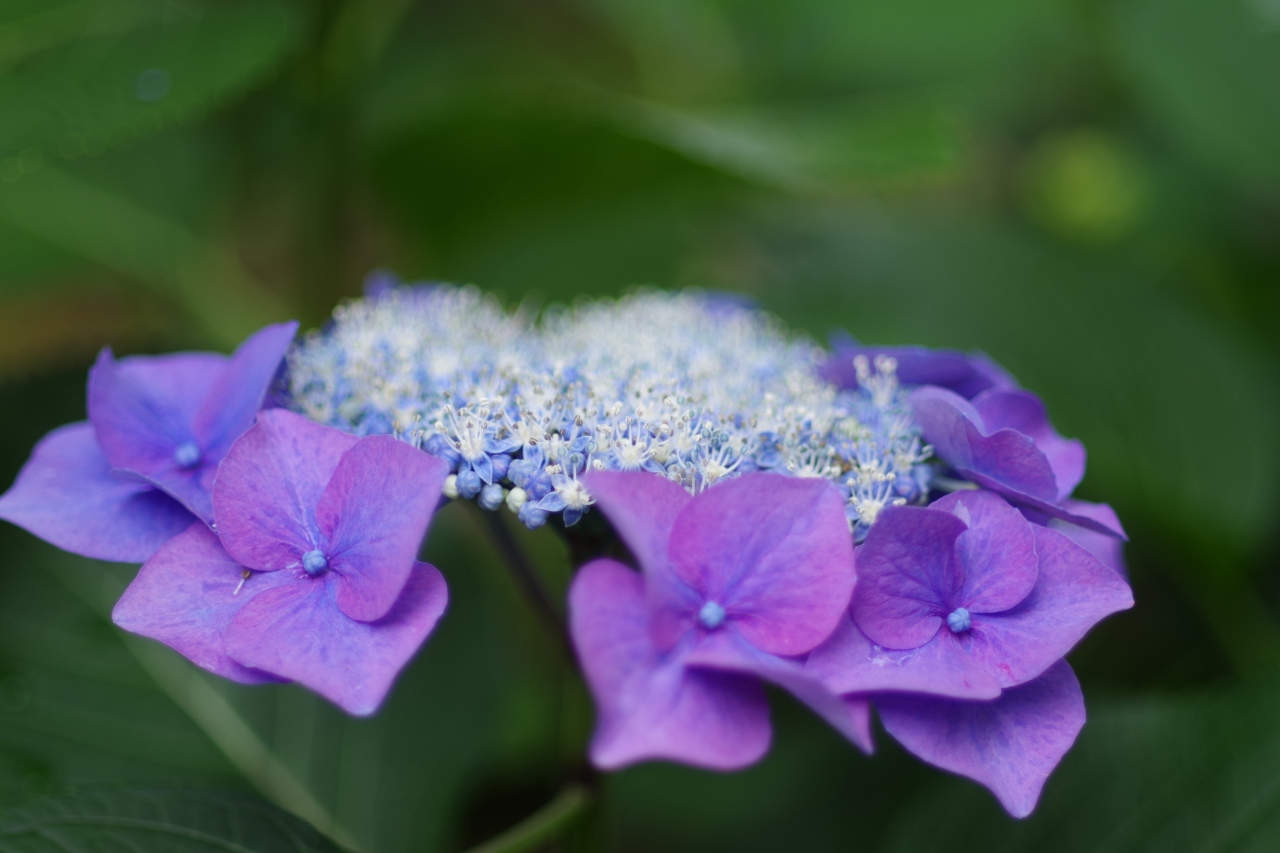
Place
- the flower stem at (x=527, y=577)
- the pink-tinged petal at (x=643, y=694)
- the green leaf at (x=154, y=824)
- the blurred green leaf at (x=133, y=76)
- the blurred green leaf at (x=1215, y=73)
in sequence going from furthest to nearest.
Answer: the blurred green leaf at (x=1215, y=73) < the blurred green leaf at (x=133, y=76) < the flower stem at (x=527, y=577) < the green leaf at (x=154, y=824) < the pink-tinged petal at (x=643, y=694)

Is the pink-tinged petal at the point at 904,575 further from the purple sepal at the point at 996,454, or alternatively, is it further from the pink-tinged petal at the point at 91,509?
the pink-tinged petal at the point at 91,509

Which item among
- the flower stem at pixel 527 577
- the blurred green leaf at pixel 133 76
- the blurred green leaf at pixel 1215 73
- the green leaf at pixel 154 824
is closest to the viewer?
the green leaf at pixel 154 824

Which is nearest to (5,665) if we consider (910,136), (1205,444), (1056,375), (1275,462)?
(910,136)

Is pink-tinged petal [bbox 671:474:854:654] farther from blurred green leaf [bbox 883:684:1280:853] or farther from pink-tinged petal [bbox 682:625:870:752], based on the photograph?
blurred green leaf [bbox 883:684:1280:853]

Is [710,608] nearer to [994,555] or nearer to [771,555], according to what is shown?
[771,555]

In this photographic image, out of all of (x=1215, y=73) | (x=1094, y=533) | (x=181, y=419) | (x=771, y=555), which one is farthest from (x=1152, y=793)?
(x=1215, y=73)

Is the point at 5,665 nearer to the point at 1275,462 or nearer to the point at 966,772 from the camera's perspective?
the point at 966,772

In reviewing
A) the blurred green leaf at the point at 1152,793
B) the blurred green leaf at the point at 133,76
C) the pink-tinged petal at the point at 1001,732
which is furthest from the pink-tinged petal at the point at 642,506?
the blurred green leaf at the point at 133,76
